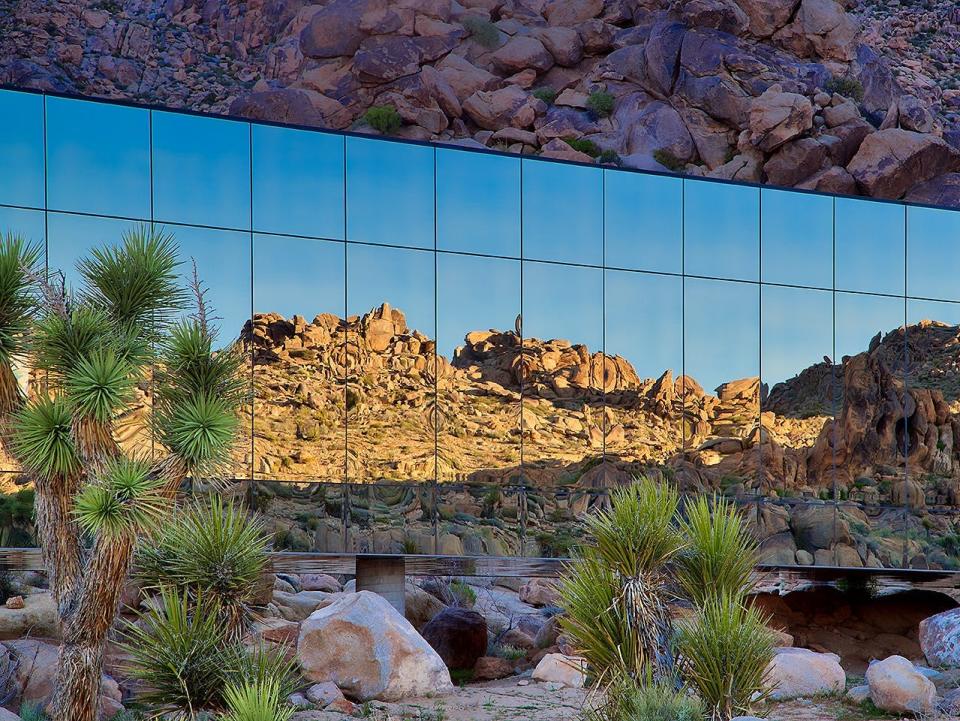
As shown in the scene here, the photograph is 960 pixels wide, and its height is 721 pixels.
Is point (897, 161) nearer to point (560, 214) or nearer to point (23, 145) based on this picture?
point (560, 214)

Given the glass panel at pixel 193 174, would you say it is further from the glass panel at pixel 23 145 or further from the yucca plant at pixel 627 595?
the yucca plant at pixel 627 595

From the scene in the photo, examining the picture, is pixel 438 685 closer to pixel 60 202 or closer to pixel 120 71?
pixel 60 202

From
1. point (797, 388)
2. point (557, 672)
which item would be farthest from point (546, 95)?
point (557, 672)

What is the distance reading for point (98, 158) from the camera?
19094mm

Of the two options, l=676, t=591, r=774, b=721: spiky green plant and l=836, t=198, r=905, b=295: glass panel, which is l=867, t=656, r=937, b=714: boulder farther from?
l=836, t=198, r=905, b=295: glass panel

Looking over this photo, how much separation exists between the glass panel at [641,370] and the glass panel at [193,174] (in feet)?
24.8

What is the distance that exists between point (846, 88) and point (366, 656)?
Result: 43.1 m

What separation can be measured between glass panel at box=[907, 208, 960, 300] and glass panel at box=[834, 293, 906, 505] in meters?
0.90

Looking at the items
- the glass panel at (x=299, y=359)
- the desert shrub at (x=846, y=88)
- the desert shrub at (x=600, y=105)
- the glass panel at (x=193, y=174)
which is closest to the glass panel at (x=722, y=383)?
the glass panel at (x=299, y=359)

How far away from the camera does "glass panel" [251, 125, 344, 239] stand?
66.6 ft

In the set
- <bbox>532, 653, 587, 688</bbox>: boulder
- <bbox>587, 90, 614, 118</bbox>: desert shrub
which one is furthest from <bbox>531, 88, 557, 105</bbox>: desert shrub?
<bbox>532, 653, 587, 688</bbox>: boulder

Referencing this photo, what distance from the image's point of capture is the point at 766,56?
169 ft

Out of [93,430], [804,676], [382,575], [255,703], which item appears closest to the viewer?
[255,703]

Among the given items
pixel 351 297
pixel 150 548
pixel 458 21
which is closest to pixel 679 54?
pixel 458 21
